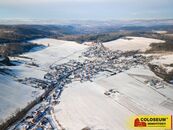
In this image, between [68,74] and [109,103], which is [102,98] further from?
[68,74]

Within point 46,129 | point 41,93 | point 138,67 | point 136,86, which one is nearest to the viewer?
point 46,129

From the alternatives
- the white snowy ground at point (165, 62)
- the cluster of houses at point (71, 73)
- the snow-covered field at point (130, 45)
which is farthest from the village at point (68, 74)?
the snow-covered field at point (130, 45)

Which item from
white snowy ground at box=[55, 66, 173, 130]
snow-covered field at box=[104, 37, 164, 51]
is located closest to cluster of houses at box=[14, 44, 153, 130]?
white snowy ground at box=[55, 66, 173, 130]

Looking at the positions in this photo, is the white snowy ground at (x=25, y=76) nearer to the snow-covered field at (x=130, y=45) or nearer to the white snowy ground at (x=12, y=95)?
the white snowy ground at (x=12, y=95)

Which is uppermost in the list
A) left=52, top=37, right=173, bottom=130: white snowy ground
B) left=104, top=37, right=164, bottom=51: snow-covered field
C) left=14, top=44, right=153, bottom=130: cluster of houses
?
left=52, top=37, right=173, bottom=130: white snowy ground

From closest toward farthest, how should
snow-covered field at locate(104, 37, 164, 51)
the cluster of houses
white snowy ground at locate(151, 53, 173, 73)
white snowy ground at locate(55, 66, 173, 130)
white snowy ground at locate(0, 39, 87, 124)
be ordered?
white snowy ground at locate(55, 66, 173, 130)
the cluster of houses
white snowy ground at locate(0, 39, 87, 124)
white snowy ground at locate(151, 53, 173, 73)
snow-covered field at locate(104, 37, 164, 51)

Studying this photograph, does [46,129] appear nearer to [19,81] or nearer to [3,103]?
[3,103]

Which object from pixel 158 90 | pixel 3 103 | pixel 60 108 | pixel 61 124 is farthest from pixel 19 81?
pixel 158 90

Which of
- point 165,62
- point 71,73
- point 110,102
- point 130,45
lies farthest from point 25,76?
point 130,45

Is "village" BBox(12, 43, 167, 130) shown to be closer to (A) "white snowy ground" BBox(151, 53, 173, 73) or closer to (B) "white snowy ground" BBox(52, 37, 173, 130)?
(B) "white snowy ground" BBox(52, 37, 173, 130)
